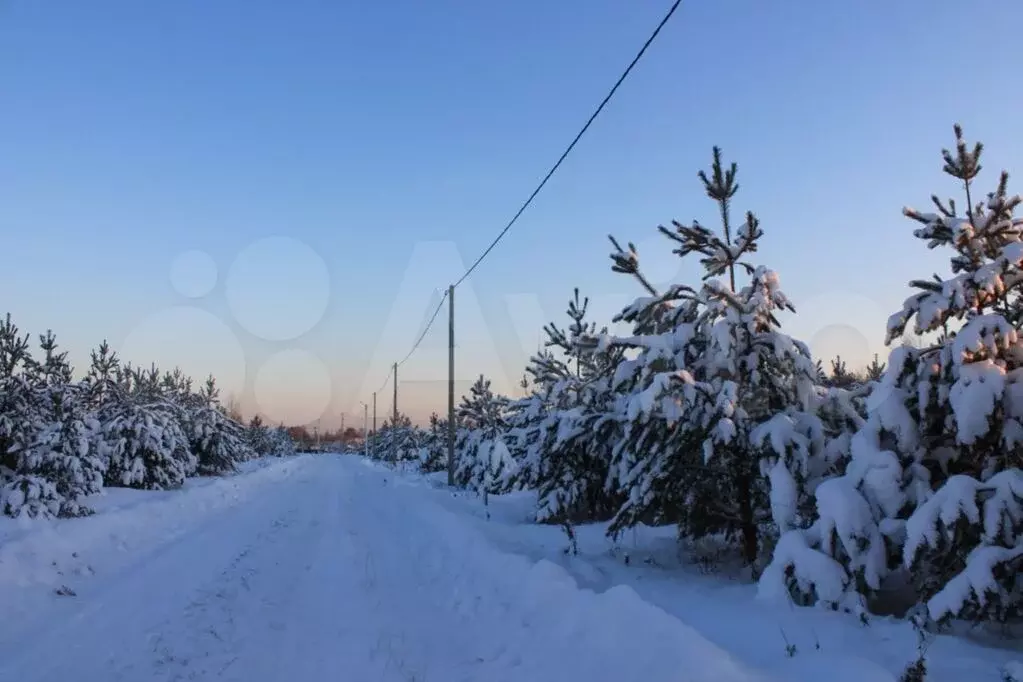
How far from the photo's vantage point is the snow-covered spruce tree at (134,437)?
74.1ft

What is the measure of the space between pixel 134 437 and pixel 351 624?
2026cm

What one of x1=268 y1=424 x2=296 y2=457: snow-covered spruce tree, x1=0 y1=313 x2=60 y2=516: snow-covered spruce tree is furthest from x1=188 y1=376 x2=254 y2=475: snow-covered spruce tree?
x1=268 y1=424 x2=296 y2=457: snow-covered spruce tree

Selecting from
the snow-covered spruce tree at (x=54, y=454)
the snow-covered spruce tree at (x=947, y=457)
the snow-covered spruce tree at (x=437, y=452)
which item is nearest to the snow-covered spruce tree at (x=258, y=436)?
the snow-covered spruce tree at (x=437, y=452)

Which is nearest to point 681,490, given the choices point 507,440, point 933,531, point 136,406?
point 933,531

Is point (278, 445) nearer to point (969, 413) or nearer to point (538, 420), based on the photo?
point (538, 420)

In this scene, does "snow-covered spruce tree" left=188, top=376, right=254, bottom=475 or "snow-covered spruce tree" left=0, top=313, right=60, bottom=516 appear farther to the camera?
"snow-covered spruce tree" left=188, top=376, right=254, bottom=475

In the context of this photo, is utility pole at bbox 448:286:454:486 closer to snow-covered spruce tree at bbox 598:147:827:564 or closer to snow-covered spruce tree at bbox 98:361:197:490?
snow-covered spruce tree at bbox 98:361:197:490

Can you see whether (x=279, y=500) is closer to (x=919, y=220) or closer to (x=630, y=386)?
(x=630, y=386)

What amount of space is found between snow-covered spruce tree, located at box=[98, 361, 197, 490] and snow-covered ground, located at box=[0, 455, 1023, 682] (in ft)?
40.6

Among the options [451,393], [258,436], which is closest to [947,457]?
[451,393]

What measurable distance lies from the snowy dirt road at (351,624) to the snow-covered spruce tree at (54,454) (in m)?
4.79

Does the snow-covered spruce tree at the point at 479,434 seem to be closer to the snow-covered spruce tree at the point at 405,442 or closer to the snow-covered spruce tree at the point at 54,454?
the snow-covered spruce tree at the point at 54,454

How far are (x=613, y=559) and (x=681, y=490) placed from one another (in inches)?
57.8

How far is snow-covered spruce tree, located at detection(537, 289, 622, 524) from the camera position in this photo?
862 centimetres
